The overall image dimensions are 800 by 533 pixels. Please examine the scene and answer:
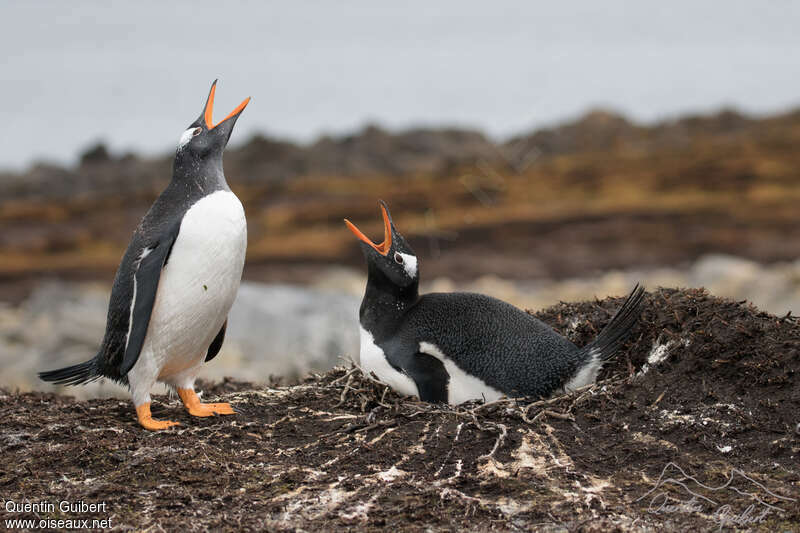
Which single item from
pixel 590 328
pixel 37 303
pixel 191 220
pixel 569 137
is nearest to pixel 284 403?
pixel 191 220

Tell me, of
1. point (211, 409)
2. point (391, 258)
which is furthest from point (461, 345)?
point (211, 409)

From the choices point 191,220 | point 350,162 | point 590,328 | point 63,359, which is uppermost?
point 350,162

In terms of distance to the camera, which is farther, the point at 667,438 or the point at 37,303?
the point at 37,303

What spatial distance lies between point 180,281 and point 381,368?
1298 millimetres

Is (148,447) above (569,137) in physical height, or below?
below

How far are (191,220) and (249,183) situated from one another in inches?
562

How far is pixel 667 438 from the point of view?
3818 millimetres

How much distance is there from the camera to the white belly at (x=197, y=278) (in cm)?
418

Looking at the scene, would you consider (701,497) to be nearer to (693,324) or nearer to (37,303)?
(693,324)

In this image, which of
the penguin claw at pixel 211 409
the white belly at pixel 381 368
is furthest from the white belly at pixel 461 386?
the penguin claw at pixel 211 409

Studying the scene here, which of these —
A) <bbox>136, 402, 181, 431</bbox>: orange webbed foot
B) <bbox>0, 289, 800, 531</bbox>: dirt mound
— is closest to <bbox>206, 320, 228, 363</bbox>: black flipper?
<bbox>0, 289, 800, 531</bbox>: dirt mound

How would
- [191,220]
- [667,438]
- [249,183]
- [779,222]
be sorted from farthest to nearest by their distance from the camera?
[249,183] → [779,222] → [191,220] → [667,438]

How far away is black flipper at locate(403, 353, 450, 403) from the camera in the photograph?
442cm

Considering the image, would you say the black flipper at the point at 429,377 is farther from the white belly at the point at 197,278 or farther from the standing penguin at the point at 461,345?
the white belly at the point at 197,278
